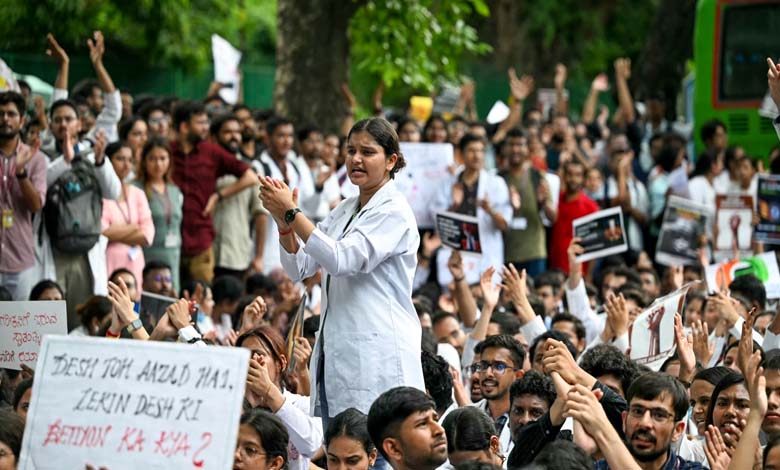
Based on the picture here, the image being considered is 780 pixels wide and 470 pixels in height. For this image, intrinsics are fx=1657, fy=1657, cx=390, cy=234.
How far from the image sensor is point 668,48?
25.3 m

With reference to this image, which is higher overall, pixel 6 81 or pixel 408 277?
pixel 6 81

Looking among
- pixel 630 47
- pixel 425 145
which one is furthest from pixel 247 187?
pixel 630 47

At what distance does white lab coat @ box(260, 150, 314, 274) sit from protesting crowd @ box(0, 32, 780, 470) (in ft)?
0.09

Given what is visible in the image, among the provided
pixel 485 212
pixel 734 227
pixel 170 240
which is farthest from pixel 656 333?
pixel 734 227

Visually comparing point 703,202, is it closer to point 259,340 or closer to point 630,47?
point 259,340

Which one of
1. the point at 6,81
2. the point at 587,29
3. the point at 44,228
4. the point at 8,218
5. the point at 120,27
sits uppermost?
the point at 587,29

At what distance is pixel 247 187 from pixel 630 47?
1973 cm

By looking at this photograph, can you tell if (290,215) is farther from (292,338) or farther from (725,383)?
(725,383)

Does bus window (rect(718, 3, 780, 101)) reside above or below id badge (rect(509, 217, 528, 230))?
above

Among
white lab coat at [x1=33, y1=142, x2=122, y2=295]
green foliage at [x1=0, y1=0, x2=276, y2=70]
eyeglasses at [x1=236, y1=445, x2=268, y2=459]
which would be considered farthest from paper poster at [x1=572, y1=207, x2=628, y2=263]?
green foliage at [x1=0, y1=0, x2=276, y2=70]

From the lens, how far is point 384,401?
6.59 meters

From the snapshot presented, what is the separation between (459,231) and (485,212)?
199 centimetres

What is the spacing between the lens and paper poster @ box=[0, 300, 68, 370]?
8.15 meters

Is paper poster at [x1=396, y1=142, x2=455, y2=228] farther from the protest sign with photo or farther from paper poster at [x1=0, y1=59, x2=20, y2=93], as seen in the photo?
the protest sign with photo
